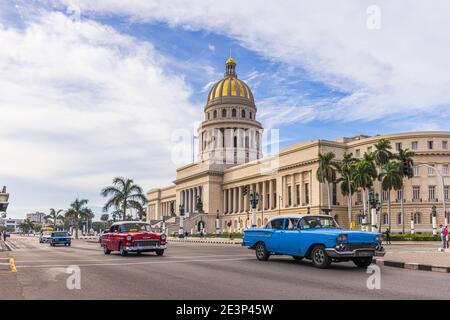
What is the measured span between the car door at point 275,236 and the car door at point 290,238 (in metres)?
0.21

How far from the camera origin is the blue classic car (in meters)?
14.9

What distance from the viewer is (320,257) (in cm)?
1548

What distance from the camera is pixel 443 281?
12.4m

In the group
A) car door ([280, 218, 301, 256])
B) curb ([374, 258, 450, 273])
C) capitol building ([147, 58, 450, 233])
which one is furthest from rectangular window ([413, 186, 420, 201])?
car door ([280, 218, 301, 256])

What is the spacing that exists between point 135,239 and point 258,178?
7360 centimetres

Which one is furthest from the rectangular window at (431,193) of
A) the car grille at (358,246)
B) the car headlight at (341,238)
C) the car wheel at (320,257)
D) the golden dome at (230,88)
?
the car headlight at (341,238)

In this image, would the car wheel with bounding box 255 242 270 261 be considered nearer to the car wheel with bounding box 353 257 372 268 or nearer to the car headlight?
the car wheel with bounding box 353 257 372 268

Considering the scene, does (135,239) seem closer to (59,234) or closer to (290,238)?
(290,238)

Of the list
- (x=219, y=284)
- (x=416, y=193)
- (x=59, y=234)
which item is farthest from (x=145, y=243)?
(x=416, y=193)

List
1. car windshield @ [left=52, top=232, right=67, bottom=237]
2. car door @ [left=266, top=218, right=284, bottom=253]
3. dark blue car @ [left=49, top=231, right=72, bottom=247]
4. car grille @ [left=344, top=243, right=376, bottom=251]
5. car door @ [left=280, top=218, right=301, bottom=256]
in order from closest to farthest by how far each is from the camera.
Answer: car grille @ [left=344, top=243, right=376, bottom=251]
car door @ [left=280, top=218, right=301, bottom=256]
car door @ [left=266, top=218, right=284, bottom=253]
dark blue car @ [left=49, top=231, right=72, bottom=247]
car windshield @ [left=52, top=232, right=67, bottom=237]

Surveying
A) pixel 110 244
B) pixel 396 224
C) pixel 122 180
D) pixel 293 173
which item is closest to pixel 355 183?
pixel 396 224

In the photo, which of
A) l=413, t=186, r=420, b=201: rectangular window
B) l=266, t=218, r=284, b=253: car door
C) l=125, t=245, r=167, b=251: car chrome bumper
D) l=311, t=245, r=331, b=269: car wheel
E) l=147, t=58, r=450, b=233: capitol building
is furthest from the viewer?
l=413, t=186, r=420, b=201: rectangular window

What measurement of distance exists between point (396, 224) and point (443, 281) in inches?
2344
